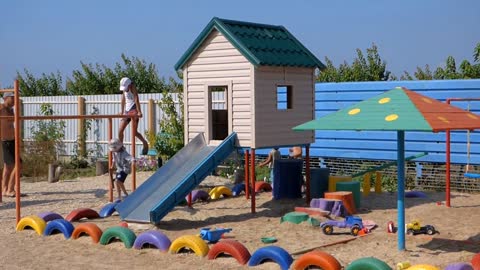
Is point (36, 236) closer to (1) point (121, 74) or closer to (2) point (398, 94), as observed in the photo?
(2) point (398, 94)

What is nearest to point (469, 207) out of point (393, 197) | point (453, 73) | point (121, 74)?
point (393, 197)

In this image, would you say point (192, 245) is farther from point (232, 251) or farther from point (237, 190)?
point (237, 190)

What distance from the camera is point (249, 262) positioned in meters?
7.24

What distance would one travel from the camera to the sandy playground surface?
7570 millimetres

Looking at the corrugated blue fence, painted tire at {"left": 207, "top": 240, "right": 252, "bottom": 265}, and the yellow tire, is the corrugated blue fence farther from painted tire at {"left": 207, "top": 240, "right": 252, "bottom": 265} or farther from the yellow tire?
painted tire at {"left": 207, "top": 240, "right": 252, "bottom": 265}

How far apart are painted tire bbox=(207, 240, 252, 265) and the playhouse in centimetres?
338

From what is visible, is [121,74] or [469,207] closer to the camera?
[469,207]

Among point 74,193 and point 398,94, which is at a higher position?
point 398,94

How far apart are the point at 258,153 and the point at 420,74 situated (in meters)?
8.94

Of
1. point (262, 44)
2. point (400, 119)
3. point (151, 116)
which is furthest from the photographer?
point (151, 116)

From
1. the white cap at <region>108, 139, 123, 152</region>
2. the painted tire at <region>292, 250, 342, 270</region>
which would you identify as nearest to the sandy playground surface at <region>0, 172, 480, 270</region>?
the painted tire at <region>292, 250, 342, 270</region>

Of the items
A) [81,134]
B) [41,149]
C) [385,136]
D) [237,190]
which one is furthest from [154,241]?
[81,134]

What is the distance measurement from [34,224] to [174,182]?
2.08m

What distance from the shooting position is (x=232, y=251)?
7.45 metres
